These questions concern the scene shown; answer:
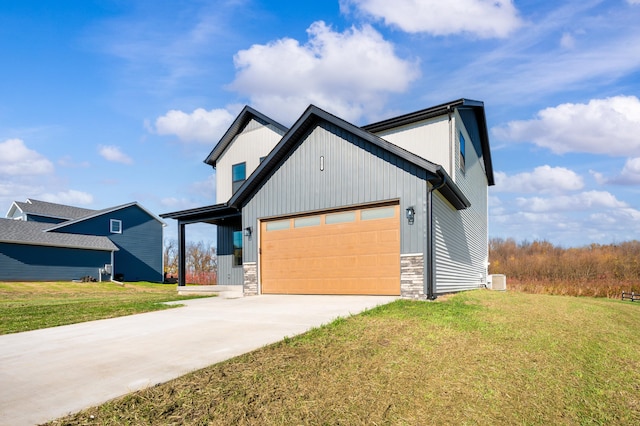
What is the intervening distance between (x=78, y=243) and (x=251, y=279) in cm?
2055

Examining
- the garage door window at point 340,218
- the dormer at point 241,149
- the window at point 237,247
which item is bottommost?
the window at point 237,247

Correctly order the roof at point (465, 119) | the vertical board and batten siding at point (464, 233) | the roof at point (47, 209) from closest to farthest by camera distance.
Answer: the vertical board and batten siding at point (464, 233) → the roof at point (465, 119) → the roof at point (47, 209)

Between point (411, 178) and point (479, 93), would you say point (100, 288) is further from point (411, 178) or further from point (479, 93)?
point (479, 93)

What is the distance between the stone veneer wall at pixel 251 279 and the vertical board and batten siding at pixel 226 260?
11.9ft

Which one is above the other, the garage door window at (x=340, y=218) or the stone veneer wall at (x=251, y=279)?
the garage door window at (x=340, y=218)

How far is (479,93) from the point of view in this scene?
1708 cm

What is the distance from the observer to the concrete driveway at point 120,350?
3.61m

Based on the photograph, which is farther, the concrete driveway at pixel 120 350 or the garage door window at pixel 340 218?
the garage door window at pixel 340 218

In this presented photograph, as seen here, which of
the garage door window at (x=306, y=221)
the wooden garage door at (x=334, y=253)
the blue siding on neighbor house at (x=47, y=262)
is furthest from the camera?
the blue siding on neighbor house at (x=47, y=262)

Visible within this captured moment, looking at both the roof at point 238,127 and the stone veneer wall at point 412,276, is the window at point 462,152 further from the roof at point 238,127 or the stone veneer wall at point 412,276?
the roof at point 238,127

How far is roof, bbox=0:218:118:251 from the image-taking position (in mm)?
25047

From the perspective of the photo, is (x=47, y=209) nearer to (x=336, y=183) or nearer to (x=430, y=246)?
(x=336, y=183)

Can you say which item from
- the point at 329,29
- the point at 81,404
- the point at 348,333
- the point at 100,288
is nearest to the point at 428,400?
the point at 348,333

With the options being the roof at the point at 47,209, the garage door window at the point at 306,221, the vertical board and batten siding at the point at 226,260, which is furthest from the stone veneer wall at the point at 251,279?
the roof at the point at 47,209
